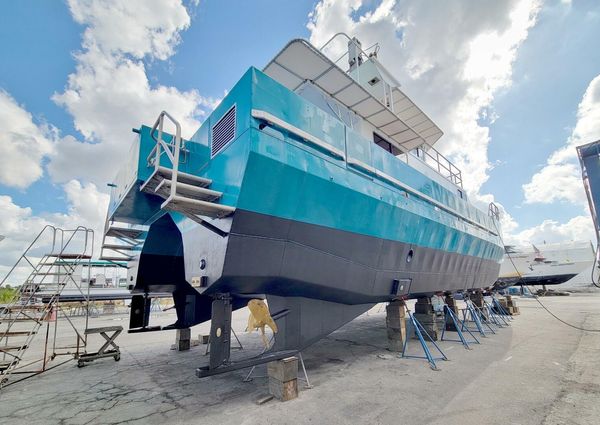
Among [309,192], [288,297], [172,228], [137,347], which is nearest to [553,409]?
Result: [288,297]

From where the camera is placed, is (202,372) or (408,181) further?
(408,181)

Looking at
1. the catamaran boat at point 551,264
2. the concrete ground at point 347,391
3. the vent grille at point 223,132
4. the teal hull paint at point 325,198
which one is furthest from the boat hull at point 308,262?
the catamaran boat at point 551,264

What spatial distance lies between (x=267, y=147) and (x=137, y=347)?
752 centimetres

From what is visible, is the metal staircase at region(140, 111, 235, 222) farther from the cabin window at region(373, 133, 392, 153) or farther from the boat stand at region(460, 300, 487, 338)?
the boat stand at region(460, 300, 487, 338)

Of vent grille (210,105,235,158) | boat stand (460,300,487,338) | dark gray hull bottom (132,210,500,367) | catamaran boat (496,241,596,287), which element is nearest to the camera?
dark gray hull bottom (132,210,500,367)

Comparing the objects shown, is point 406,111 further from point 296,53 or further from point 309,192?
point 309,192

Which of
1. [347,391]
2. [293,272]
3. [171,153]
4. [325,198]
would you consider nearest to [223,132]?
[171,153]

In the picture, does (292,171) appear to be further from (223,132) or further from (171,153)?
(171,153)

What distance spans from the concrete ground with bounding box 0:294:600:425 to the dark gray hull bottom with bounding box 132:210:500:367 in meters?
0.80

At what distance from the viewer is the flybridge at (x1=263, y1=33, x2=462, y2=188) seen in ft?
17.0

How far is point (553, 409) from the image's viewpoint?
335 cm

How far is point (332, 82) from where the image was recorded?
552 centimetres

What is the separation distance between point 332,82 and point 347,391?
533cm

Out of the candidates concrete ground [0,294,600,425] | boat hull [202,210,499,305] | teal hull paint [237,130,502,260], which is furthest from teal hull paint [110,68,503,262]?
concrete ground [0,294,600,425]
